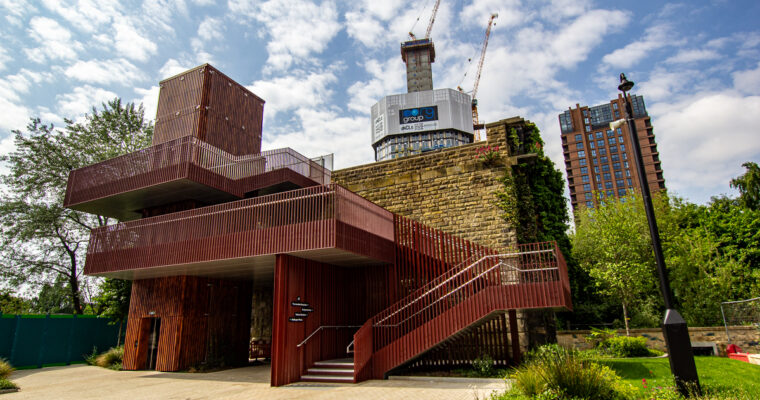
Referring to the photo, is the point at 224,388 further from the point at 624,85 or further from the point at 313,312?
the point at 624,85

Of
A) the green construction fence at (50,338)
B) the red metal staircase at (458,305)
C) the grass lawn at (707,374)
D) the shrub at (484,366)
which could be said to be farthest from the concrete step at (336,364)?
the green construction fence at (50,338)

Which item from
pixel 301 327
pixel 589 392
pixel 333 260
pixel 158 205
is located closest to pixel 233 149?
pixel 158 205

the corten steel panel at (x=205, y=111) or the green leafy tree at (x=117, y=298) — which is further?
the green leafy tree at (x=117, y=298)

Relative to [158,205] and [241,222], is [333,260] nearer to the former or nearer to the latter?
[241,222]

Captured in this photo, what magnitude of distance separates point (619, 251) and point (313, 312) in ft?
64.7

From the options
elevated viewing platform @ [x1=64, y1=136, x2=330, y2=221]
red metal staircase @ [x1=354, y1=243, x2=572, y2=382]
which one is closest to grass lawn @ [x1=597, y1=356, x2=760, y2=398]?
red metal staircase @ [x1=354, y1=243, x2=572, y2=382]

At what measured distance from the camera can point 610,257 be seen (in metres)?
24.9

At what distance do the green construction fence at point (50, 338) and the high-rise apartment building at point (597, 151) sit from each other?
104270 millimetres

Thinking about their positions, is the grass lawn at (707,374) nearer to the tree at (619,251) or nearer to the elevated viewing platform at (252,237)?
the elevated viewing platform at (252,237)

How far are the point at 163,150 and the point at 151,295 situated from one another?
18.2 ft

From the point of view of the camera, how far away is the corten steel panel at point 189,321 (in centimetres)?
1488

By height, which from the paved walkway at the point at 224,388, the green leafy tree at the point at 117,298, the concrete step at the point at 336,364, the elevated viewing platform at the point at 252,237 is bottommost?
the paved walkway at the point at 224,388

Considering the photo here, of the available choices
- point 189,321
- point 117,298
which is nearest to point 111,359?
point 117,298

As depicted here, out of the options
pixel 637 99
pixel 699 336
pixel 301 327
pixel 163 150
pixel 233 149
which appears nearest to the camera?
pixel 301 327
